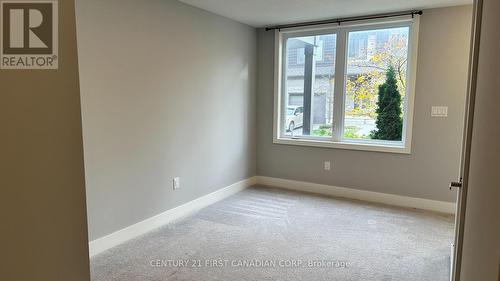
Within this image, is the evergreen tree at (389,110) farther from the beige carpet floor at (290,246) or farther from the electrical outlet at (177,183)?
the electrical outlet at (177,183)

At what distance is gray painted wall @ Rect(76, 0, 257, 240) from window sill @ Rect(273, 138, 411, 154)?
0.80 m

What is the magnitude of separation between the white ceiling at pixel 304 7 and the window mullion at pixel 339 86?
37cm

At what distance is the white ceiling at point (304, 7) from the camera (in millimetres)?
3557

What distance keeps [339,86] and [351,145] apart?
2.64ft

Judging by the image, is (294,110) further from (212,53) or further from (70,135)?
(70,135)

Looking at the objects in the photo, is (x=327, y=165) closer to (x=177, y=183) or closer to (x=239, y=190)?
(x=239, y=190)

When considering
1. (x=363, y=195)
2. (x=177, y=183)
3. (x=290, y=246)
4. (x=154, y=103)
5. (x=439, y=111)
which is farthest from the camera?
(x=363, y=195)

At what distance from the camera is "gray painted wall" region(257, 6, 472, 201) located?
147 inches

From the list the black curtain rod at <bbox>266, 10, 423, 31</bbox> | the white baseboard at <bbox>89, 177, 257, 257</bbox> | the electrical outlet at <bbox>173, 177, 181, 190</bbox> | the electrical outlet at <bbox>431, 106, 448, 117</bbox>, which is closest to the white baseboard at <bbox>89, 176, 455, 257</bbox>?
the white baseboard at <bbox>89, 177, 257, 257</bbox>

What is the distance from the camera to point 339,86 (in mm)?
4492

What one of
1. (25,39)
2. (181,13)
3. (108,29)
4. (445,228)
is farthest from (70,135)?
(445,228)

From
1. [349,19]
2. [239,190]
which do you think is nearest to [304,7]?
[349,19]

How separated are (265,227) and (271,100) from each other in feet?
7.04

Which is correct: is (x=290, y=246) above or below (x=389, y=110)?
below
